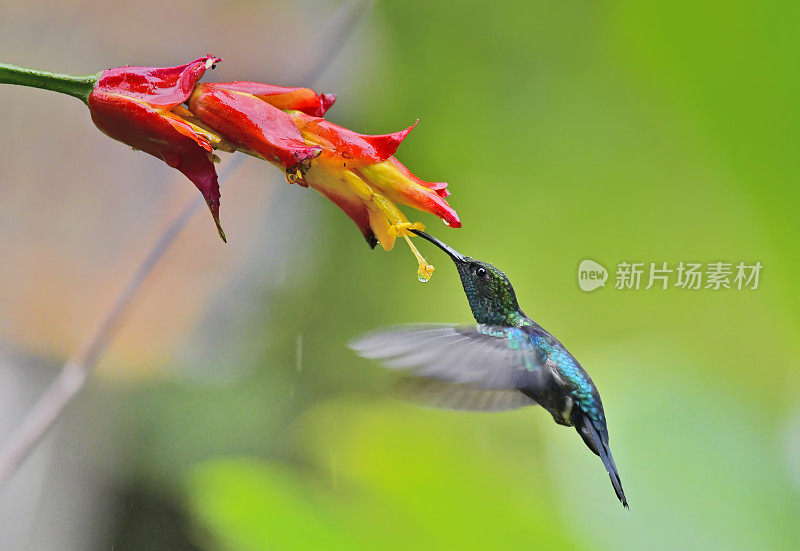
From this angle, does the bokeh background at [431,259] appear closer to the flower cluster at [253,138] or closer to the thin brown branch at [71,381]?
the thin brown branch at [71,381]

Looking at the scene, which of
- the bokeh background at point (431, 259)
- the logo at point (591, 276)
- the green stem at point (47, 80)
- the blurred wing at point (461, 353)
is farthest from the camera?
the logo at point (591, 276)

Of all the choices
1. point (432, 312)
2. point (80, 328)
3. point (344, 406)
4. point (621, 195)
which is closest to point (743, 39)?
point (621, 195)

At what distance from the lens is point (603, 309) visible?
6.16ft

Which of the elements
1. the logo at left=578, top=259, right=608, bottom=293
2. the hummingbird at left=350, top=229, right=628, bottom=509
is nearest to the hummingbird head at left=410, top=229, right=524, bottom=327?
the hummingbird at left=350, top=229, right=628, bottom=509

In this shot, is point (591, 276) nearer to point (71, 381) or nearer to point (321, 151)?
point (71, 381)

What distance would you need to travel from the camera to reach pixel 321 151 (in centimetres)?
55

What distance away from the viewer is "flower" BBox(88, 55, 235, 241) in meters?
0.55

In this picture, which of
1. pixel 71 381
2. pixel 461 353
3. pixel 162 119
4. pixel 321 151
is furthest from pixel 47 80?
pixel 71 381

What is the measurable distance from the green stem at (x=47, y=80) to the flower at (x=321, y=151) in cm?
7

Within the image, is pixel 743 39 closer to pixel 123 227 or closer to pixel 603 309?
pixel 603 309

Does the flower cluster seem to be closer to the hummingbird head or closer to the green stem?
the green stem

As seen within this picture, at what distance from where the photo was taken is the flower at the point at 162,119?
0.55 metres

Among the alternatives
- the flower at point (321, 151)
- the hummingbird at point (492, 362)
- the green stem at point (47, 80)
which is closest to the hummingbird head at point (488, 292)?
the hummingbird at point (492, 362)

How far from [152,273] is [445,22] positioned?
944 mm
